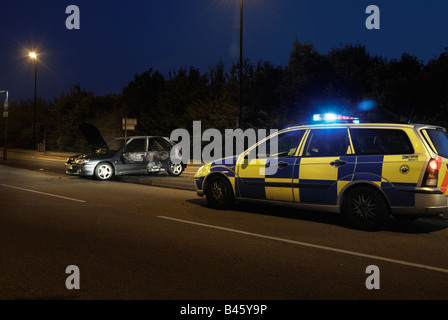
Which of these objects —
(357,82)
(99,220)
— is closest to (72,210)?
(99,220)

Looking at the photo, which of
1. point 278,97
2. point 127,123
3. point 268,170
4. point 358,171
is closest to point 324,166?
point 358,171

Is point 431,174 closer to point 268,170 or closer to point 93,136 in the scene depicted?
point 268,170

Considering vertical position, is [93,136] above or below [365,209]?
above

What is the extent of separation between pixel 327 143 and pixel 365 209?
4.31 ft

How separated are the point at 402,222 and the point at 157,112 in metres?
34.3

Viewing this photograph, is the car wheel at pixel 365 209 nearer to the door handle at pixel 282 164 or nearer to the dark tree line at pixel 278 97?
the door handle at pixel 282 164

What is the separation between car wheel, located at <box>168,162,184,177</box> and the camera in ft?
52.6

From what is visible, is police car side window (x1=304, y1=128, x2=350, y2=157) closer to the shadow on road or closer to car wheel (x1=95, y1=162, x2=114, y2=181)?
the shadow on road

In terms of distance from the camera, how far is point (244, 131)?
29.3 m

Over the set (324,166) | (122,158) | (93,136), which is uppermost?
(93,136)

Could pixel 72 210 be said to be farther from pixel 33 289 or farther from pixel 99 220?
pixel 33 289

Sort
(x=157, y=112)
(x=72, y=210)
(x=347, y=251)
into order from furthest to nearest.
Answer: (x=157, y=112)
(x=72, y=210)
(x=347, y=251)

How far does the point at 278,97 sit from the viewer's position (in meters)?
32.9
